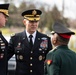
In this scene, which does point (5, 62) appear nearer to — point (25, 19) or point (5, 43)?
point (5, 43)

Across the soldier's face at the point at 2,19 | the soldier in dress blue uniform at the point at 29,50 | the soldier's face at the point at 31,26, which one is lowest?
the soldier in dress blue uniform at the point at 29,50

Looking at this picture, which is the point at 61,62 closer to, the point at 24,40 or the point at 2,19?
the point at 2,19

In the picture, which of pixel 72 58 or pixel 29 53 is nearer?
pixel 72 58

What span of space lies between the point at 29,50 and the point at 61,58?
4.28 ft

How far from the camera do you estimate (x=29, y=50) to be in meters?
4.75

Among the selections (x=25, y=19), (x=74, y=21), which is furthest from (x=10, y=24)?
(x=25, y=19)

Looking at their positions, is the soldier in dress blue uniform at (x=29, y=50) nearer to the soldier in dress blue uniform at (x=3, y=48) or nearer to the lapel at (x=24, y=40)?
the lapel at (x=24, y=40)

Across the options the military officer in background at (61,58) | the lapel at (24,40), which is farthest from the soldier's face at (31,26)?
the military officer in background at (61,58)

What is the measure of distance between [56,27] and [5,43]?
85 centimetres

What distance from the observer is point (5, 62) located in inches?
166

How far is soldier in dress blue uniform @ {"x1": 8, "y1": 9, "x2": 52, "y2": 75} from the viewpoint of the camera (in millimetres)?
4734

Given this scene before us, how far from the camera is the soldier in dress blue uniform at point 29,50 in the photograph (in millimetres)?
4734

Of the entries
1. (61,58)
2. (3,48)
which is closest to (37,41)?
(3,48)

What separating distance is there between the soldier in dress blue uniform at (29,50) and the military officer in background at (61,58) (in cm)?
109
